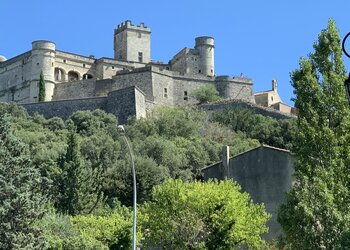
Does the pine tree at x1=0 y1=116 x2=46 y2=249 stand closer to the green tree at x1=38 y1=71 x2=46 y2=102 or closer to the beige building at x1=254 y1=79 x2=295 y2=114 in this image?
the green tree at x1=38 y1=71 x2=46 y2=102

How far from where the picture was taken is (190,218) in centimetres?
3378

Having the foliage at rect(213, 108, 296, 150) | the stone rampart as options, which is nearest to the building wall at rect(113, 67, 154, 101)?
the stone rampart

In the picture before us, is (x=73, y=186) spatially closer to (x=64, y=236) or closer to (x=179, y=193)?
(x=64, y=236)

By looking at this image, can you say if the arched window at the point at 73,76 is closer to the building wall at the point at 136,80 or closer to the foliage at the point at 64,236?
the building wall at the point at 136,80

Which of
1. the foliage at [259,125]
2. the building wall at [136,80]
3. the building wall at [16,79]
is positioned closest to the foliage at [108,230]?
the foliage at [259,125]

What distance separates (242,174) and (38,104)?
46.2 m

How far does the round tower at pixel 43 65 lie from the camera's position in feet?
300

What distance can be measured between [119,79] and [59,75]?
381 inches

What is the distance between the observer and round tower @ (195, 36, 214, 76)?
3890 inches

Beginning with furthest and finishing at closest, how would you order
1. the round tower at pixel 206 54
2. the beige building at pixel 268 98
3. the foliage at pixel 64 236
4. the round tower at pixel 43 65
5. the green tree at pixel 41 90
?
the round tower at pixel 206 54 < the beige building at pixel 268 98 < the round tower at pixel 43 65 < the green tree at pixel 41 90 < the foliage at pixel 64 236

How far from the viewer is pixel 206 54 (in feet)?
326

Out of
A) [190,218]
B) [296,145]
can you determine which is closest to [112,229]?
[190,218]

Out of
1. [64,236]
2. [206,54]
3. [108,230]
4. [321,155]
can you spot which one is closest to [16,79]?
[206,54]

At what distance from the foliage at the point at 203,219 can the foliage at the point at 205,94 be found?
53833mm
